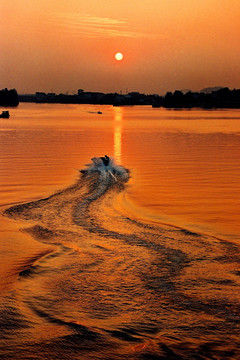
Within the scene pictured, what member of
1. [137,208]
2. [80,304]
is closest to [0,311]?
[80,304]

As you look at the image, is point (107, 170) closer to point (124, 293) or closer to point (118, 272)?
point (118, 272)

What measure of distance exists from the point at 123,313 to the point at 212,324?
4.83 feet

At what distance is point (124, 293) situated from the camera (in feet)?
27.8

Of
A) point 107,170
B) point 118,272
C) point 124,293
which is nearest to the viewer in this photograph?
point 124,293

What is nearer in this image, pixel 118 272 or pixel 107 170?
pixel 118 272

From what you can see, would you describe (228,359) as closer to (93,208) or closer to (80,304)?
(80,304)

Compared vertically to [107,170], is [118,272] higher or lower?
Answer: lower

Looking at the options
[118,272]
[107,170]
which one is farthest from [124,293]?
[107,170]

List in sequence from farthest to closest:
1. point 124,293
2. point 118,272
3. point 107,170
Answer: point 107,170 < point 118,272 < point 124,293

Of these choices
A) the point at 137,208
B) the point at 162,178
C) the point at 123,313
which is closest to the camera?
the point at 123,313

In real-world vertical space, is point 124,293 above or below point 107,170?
below

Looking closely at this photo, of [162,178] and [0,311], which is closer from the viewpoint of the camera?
[0,311]

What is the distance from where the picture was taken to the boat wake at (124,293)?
6.82 metres

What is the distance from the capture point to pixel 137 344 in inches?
269
